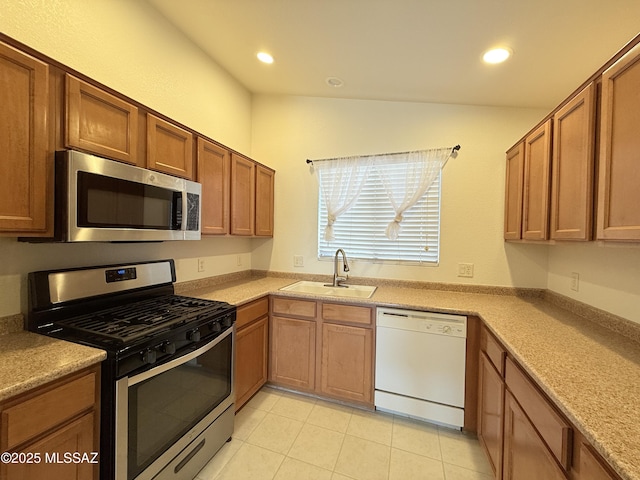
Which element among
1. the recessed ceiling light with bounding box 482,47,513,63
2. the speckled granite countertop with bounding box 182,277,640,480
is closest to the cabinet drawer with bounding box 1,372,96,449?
the speckled granite countertop with bounding box 182,277,640,480

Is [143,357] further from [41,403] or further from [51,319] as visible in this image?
[51,319]

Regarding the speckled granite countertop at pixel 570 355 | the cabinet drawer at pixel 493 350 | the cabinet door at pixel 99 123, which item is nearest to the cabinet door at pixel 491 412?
the cabinet drawer at pixel 493 350

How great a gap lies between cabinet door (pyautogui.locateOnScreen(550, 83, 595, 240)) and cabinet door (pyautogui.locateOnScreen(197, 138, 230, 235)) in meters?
2.20

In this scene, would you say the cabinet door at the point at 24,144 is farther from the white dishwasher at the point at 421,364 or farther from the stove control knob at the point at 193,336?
the white dishwasher at the point at 421,364

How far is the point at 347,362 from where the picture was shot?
83.9 inches

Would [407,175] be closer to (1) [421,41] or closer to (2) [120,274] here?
(1) [421,41]

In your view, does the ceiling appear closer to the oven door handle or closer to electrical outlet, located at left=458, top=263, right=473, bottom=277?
electrical outlet, located at left=458, top=263, right=473, bottom=277

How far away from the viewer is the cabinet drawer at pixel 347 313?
6.79 feet

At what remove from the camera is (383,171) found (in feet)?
8.54

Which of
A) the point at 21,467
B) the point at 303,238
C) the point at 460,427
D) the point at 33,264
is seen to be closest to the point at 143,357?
the point at 21,467

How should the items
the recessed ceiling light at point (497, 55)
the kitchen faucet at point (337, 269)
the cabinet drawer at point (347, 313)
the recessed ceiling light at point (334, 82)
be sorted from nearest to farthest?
the recessed ceiling light at point (497, 55) → the cabinet drawer at point (347, 313) → the recessed ceiling light at point (334, 82) → the kitchen faucet at point (337, 269)

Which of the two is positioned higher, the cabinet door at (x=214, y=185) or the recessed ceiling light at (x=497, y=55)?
the recessed ceiling light at (x=497, y=55)

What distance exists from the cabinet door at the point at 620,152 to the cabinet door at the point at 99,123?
223 centimetres

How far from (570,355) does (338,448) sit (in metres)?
1.43
